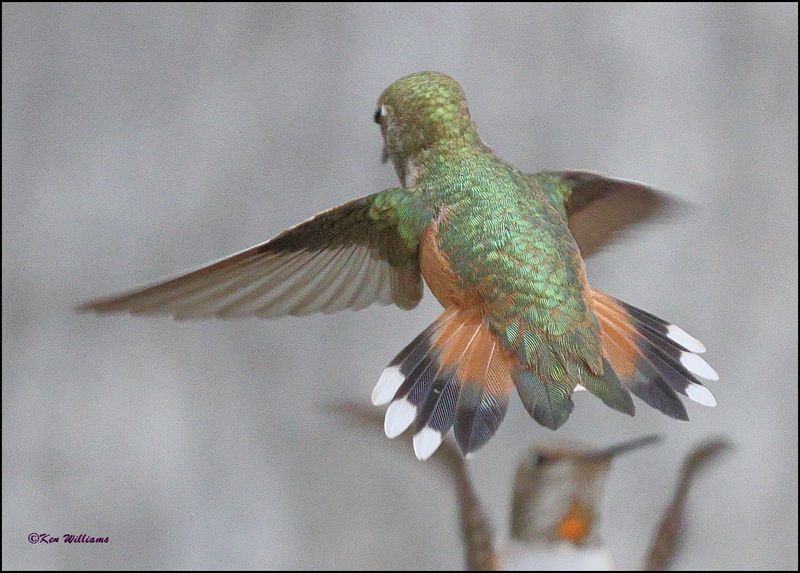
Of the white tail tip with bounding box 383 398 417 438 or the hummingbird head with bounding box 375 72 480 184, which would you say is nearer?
the white tail tip with bounding box 383 398 417 438

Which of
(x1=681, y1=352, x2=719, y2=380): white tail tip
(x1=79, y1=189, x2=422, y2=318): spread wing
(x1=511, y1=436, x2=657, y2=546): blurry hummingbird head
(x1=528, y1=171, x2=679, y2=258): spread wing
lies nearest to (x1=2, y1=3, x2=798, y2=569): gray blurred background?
(x1=511, y1=436, x2=657, y2=546): blurry hummingbird head

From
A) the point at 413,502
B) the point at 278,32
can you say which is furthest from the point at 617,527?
the point at 278,32

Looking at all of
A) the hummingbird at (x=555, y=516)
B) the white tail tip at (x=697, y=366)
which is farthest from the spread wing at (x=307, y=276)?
the hummingbird at (x=555, y=516)

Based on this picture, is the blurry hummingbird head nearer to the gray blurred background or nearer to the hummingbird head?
the gray blurred background

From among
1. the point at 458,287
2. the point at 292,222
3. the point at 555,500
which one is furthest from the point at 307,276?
the point at 555,500

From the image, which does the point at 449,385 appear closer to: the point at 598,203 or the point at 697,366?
the point at 697,366

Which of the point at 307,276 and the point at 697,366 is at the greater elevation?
the point at 307,276
